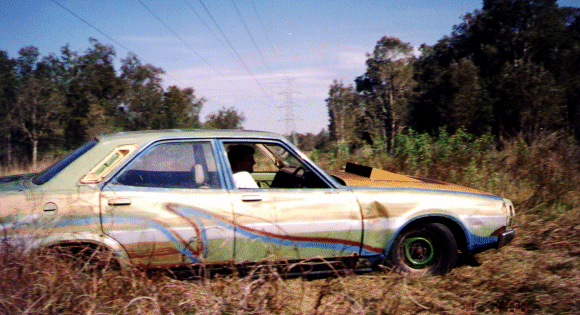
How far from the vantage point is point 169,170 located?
3.38 m

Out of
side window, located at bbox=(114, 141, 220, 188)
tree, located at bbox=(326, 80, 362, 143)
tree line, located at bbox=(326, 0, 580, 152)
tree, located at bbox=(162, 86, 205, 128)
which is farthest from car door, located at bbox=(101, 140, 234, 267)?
tree, located at bbox=(326, 80, 362, 143)

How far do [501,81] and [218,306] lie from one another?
3633cm

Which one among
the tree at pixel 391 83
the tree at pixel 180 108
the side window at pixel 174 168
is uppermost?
the tree at pixel 391 83

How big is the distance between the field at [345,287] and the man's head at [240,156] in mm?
1169

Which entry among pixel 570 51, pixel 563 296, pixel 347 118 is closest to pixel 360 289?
pixel 563 296

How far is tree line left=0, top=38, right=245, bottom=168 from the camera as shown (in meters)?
28.8

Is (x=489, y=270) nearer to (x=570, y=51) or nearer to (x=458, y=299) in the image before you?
(x=458, y=299)

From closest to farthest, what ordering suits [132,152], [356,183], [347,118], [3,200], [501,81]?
[3,200], [132,152], [356,183], [501,81], [347,118]

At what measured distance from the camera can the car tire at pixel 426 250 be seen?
376cm

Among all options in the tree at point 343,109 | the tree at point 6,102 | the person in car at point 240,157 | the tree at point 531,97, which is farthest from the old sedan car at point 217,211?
the tree at point 343,109

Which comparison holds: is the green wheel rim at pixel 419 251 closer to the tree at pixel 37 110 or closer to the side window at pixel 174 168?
the side window at pixel 174 168

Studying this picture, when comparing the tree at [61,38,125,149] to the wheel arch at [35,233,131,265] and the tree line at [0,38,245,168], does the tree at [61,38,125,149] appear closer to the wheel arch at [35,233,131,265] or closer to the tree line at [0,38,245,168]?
the tree line at [0,38,245,168]

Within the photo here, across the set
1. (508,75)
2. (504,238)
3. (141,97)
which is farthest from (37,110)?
(508,75)

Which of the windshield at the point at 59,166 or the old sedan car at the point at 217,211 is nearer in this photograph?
the old sedan car at the point at 217,211
